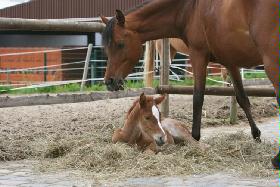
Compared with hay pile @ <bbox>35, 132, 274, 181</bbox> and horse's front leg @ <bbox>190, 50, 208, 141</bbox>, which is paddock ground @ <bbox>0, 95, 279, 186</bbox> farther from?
horse's front leg @ <bbox>190, 50, 208, 141</bbox>

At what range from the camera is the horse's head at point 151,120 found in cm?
555

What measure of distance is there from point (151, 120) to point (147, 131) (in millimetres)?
132

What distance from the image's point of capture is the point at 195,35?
579 cm

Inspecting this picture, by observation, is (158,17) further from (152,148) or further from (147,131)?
(152,148)

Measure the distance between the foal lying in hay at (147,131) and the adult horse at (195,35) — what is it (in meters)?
0.25

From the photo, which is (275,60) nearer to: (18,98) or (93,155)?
(93,155)

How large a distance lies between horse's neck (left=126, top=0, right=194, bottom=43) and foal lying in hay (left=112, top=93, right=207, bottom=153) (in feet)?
2.45

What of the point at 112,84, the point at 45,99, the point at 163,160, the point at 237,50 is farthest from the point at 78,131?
the point at 237,50

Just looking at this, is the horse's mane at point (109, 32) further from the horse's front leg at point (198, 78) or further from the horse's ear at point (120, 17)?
the horse's front leg at point (198, 78)

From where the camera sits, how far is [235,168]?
16.0 feet

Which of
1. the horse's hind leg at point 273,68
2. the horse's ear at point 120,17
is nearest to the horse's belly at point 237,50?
the horse's hind leg at point 273,68

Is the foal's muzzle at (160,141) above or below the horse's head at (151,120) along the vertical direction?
below

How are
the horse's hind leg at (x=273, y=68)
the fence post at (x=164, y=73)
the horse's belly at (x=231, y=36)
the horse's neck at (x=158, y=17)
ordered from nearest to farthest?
the horse's hind leg at (x=273, y=68)
the horse's belly at (x=231, y=36)
the horse's neck at (x=158, y=17)
the fence post at (x=164, y=73)

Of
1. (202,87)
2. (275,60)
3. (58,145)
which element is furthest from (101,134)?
(275,60)
